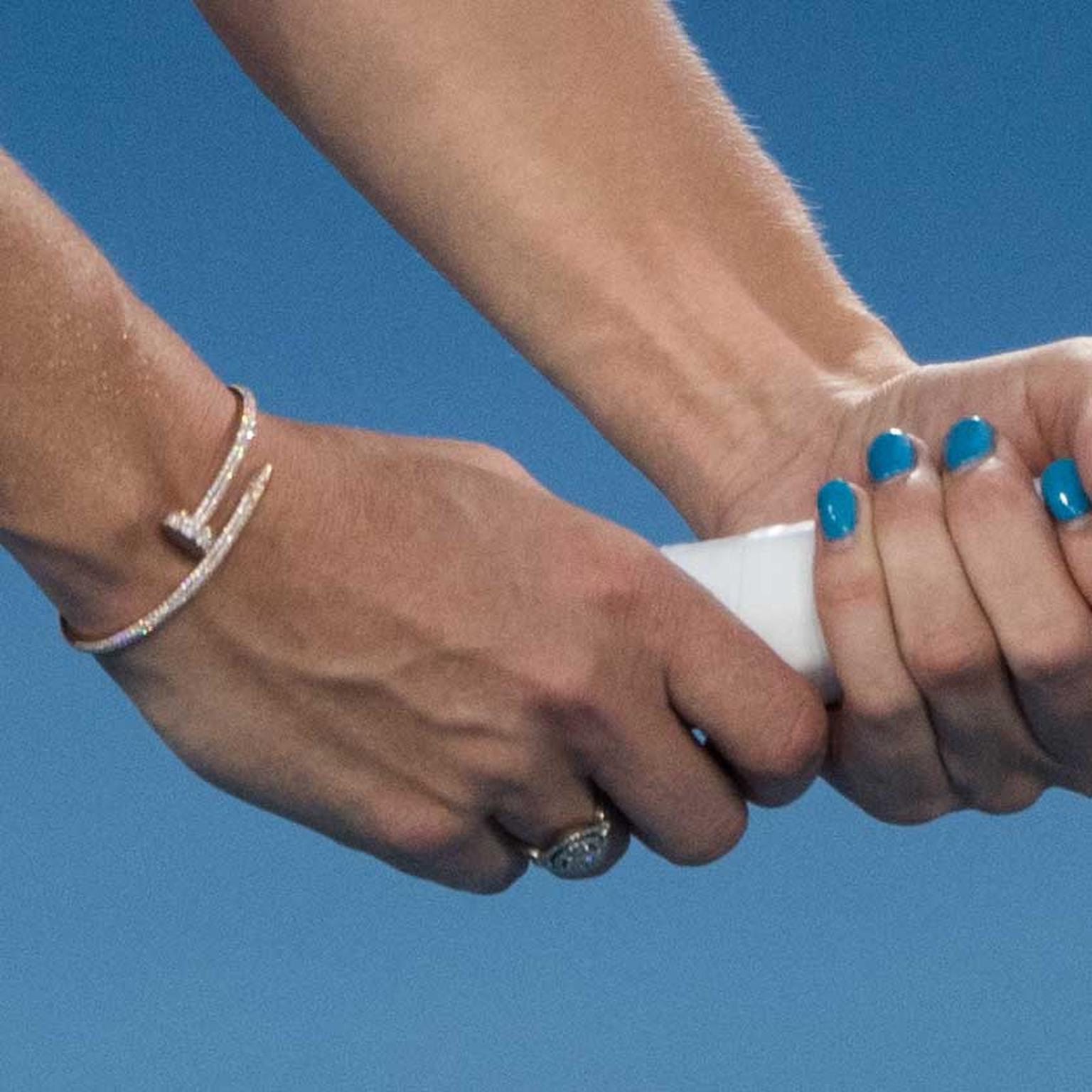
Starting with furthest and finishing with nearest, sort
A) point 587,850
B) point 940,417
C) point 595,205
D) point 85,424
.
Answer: point 595,205
point 940,417
point 587,850
point 85,424

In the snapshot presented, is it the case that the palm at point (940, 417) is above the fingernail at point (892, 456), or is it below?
above

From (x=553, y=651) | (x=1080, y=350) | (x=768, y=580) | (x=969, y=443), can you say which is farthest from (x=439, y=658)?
(x=1080, y=350)

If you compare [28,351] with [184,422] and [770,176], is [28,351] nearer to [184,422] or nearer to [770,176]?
[184,422]

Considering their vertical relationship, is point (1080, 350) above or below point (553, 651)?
above

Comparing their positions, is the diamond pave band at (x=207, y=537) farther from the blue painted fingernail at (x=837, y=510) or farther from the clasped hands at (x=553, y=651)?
the blue painted fingernail at (x=837, y=510)

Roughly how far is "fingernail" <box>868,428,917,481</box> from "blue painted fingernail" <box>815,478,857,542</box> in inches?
1.0

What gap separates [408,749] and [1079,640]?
33cm

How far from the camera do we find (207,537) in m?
0.93

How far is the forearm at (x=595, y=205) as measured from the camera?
4.18 ft

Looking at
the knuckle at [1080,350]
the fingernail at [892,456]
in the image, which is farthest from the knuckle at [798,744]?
the knuckle at [1080,350]

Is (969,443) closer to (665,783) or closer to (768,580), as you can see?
(768,580)

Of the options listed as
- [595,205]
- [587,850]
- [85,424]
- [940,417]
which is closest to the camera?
[85,424]

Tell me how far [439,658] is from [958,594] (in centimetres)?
25

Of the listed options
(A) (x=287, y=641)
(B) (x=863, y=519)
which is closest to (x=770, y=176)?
(B) (x=863, y=519)
